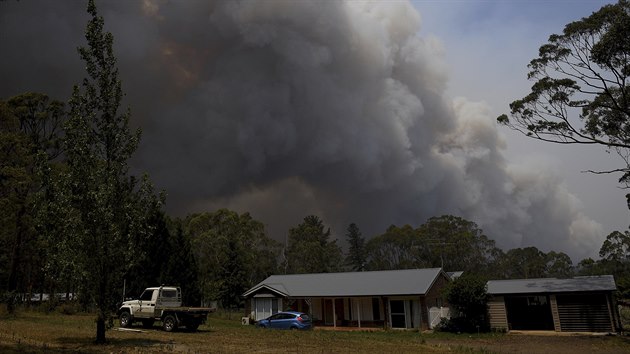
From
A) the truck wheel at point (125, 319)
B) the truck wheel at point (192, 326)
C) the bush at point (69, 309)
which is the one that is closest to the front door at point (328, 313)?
the truck wheel at point (192, 326)

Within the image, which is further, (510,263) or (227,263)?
(510,263)

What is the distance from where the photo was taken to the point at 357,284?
138 feet

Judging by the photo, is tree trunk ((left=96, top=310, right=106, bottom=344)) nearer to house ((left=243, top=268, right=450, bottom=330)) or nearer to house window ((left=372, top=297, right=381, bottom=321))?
house ((left=243, top=268, right=450, bottom=330))

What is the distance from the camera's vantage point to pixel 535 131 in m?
32.2

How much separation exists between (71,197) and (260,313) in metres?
28.2

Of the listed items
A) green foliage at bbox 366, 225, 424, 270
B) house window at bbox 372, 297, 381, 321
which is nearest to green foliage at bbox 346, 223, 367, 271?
green foliage at bbox 366, 225, 424, 270

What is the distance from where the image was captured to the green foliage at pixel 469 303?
1332 inches

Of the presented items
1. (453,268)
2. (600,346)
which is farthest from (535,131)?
(453,268)

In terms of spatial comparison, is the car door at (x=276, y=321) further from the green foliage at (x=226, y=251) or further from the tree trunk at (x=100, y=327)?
the green foliage at (x=226, y=251)

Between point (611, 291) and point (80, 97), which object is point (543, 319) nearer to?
point (611, 291)

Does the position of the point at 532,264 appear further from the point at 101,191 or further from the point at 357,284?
the point at 101,191

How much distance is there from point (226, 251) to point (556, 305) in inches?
1812

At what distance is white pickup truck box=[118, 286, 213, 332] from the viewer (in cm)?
2553

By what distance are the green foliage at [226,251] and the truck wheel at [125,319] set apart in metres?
30.1
